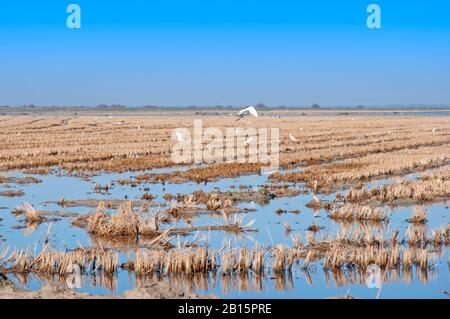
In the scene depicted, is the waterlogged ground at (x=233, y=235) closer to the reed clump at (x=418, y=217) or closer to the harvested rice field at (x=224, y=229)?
the harvested rice field at (x=224, y=229)

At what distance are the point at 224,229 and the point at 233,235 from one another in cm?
41

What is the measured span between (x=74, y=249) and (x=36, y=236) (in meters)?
1.46

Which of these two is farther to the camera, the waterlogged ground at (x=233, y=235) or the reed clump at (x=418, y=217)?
the reed clump at (x=418, y=217)

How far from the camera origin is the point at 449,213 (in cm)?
1311

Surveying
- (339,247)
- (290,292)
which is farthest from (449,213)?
(290,292)

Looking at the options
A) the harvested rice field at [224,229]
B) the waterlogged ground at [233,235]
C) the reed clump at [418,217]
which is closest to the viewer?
the waterlogged ground at [233,235]

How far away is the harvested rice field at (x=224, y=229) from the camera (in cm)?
807

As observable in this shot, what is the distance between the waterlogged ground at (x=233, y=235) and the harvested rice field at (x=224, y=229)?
3 centimetres

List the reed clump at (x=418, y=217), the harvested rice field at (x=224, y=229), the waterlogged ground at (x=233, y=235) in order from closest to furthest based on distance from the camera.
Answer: the waterlogged ground at (x=233, y=235) < the harvested rice field at (x=224, y=229) < the reed clump at (x=418, y=217)

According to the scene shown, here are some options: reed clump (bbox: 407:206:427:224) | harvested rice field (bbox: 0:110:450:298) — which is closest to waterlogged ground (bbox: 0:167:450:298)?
harvested rice field (bbox: 0:110:450:298)

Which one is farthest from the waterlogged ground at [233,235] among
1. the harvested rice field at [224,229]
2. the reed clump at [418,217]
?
the reed clump at [418,217]

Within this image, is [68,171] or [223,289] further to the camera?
[68,171]

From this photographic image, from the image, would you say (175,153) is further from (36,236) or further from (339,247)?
(339,247)

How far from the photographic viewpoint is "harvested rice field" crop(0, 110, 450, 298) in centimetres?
807
